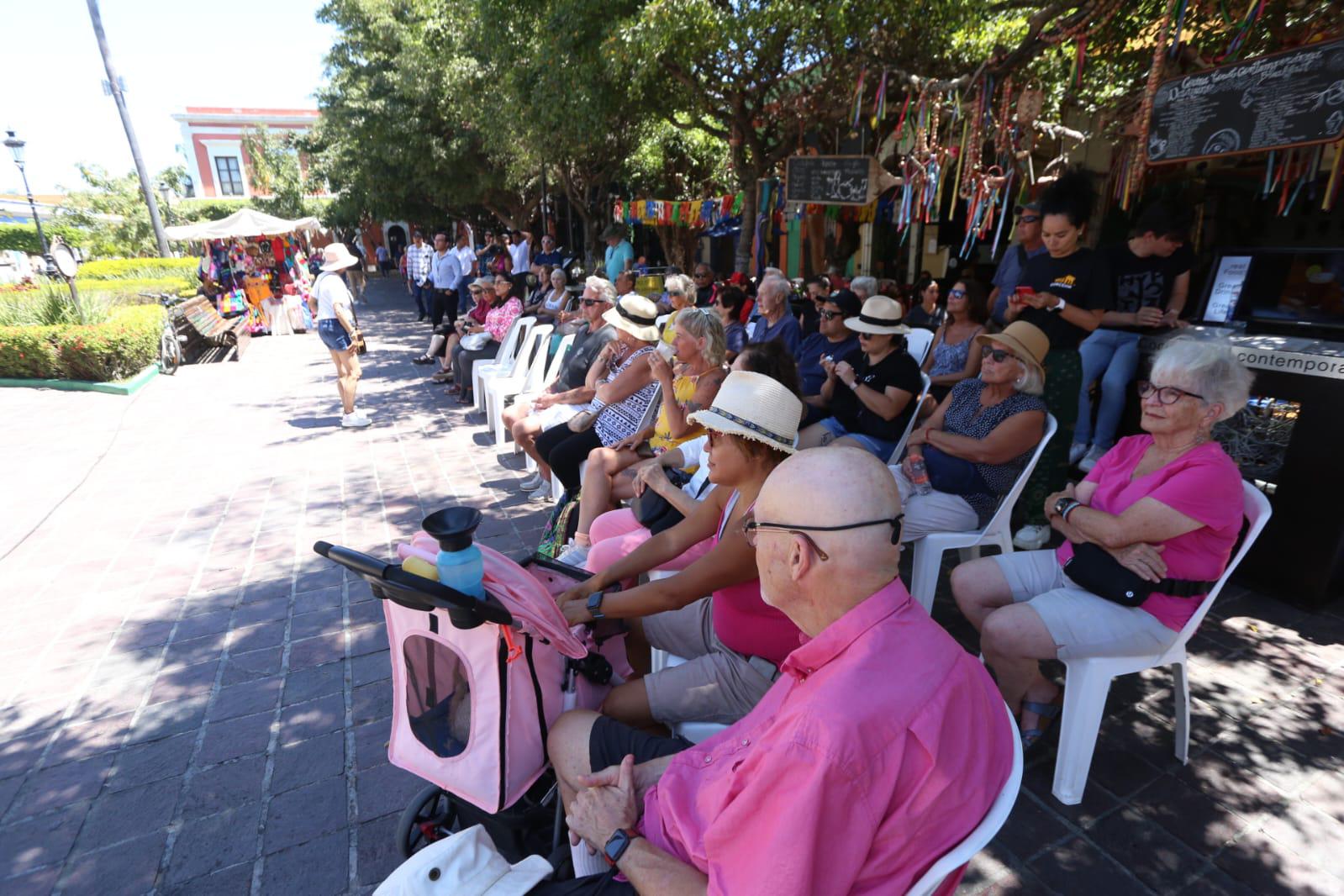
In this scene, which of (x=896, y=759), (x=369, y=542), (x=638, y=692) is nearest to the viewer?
(x=896, y=759)

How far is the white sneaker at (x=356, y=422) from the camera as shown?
705 centimetres

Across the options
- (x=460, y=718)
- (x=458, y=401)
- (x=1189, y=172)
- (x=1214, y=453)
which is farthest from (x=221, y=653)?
(x=1189, y=172)

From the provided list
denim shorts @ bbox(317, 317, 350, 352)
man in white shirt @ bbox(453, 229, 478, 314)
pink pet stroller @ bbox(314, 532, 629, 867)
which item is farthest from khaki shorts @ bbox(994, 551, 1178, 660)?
man in white shirt @ bbox(453, 229, 478, 314)

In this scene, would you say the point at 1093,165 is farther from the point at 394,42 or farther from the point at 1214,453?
the point at 394,42

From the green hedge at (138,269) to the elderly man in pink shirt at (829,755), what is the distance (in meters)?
22.1

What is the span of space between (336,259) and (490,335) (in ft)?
5.53

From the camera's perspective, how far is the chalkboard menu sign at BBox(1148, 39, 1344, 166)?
153 inches

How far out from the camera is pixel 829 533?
1.30m

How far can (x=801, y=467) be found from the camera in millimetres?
1358

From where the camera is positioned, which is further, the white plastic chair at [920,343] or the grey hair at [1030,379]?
the white plastic chair at [920,343]

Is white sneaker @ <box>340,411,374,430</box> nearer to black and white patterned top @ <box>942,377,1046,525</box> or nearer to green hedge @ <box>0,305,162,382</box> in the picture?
Result: green hedge @ <box>0,305,162,382</box>

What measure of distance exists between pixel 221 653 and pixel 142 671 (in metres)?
0.32

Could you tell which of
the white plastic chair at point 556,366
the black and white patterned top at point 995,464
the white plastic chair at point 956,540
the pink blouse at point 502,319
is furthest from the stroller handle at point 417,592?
the pink blouse at point 502,319

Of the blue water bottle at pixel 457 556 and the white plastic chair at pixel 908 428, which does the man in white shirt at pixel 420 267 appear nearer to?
the white plastic chair at pixel 908 428
